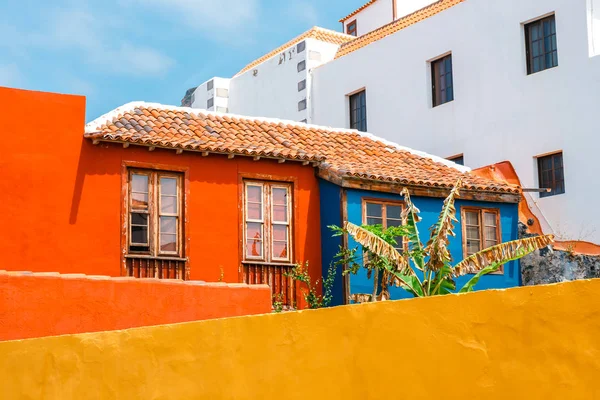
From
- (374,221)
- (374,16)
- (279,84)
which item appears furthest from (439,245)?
(374,16)

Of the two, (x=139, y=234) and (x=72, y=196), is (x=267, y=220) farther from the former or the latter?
(x=72, y=196)

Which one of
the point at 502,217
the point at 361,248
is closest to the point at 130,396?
the point at 361,248

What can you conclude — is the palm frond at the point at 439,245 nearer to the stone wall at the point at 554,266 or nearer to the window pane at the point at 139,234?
the window pane at the point at 139,234

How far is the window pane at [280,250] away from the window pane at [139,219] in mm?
2487

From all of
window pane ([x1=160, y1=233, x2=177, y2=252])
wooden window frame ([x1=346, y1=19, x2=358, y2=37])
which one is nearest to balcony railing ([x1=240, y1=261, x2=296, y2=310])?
window pane ([x1=160, y1=233, x2=177, y2=252])

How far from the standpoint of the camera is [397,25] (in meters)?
30.8

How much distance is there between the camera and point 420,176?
1975 centimetres

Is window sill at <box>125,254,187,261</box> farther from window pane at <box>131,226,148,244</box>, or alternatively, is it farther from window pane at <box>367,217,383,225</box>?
window pane at <box>367,217,383,225</box>

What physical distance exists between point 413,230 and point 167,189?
433 centimetres

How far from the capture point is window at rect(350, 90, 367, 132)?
3089 cm

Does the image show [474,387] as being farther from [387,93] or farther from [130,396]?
[387,93]

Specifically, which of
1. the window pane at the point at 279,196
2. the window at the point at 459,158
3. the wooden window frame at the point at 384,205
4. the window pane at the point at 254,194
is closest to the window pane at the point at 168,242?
the window pane at the point at 254,194

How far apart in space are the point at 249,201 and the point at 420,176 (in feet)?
11.7

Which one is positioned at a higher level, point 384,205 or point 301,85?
point 301,85
